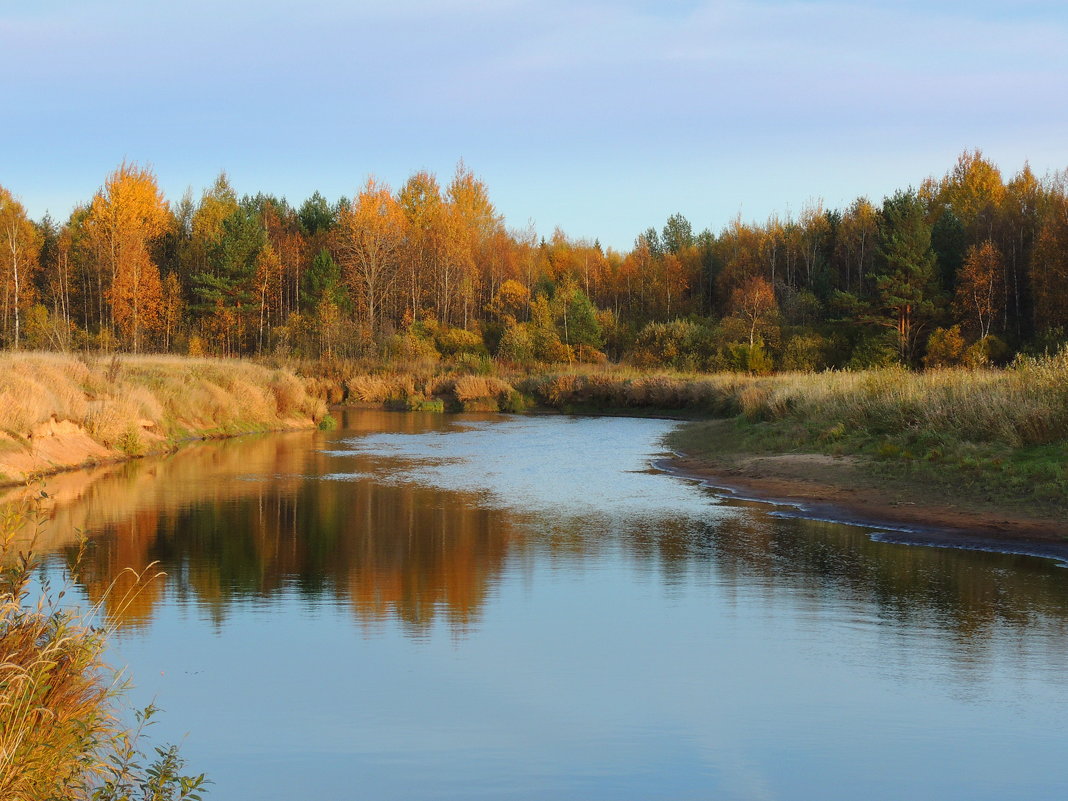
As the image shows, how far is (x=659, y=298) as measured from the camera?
7994 centimetres

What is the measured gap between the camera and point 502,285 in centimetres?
7450

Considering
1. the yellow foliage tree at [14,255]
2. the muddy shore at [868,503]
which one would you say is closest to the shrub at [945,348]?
the muddy shore at [868,503]

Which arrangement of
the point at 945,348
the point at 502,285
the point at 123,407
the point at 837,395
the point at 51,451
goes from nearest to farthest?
the point at 51,451, the point at 123,407, the point at 837,395, the point at 945,348, the point at 502,285

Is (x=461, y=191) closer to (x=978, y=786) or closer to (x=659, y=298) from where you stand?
(x=659, y=298)

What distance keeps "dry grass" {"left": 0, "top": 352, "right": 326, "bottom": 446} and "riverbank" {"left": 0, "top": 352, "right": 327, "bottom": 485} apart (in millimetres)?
31

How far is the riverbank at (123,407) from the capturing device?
21406 mm

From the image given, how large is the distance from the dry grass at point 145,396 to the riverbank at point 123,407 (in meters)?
0.03

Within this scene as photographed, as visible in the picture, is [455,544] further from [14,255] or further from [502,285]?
[502,285]

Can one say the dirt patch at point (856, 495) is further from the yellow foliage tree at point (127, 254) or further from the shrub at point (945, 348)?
the yellow foliage tree at point (127, 254)

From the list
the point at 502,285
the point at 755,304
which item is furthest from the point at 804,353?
the point at 502,285

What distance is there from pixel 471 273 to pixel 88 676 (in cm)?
6682

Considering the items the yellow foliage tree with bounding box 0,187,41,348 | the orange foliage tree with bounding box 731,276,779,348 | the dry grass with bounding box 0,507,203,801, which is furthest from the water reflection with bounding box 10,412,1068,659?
the yellow foliage tree with bounding box 0,187,41,348

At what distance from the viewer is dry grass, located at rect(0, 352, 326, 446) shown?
72.8ft

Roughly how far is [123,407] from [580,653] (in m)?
20.8
